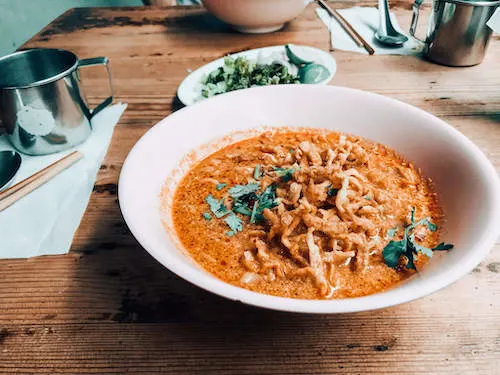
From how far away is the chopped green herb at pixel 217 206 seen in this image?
1455 millimetres

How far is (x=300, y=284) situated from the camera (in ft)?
3.85

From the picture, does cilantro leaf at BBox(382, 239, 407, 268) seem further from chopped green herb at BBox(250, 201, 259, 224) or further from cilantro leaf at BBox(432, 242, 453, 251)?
chopped green herb at BBox(250, 201, 259, 224)

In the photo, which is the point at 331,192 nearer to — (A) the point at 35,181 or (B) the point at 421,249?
(B) the point at 421,249

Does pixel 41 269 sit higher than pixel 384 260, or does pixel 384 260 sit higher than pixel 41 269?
pixel 384 260

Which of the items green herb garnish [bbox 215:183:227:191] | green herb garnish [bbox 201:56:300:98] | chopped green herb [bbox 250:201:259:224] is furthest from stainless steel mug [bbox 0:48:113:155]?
chopped green herb [bbox 250:201:259:224]

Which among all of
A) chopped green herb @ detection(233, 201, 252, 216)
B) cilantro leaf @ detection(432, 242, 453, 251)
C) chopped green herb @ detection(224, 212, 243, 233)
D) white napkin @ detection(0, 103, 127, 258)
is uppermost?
cilantro leaf @ detection(432, 242, 453, 251)

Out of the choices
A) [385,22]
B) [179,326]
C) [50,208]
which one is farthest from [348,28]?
[179,326]

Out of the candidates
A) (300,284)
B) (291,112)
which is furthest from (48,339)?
(291,112)

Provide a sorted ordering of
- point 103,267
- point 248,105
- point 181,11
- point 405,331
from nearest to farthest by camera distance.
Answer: point 405,331 < point 103,267 < point 248,105 < point 181,11

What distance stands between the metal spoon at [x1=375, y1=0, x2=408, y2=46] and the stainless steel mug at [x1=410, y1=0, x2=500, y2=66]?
0.76ft

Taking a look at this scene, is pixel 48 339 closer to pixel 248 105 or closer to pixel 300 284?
pixel 300 284

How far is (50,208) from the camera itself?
5.35 feet

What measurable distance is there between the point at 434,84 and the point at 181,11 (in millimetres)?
2397

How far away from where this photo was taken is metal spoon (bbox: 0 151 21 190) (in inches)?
67.8
